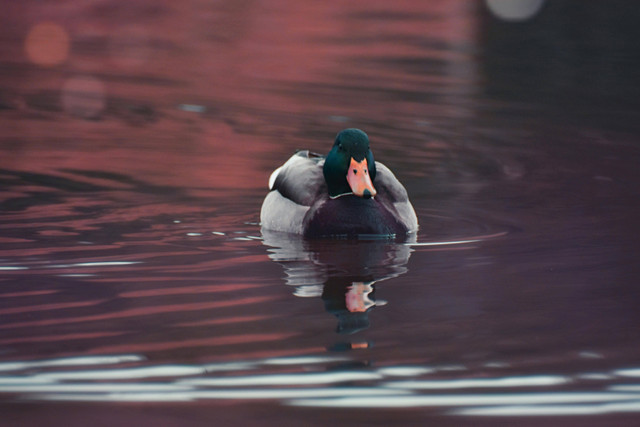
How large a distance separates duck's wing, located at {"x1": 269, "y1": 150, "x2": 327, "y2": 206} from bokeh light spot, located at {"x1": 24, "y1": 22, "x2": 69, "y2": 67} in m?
11.7

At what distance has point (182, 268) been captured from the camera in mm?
7070

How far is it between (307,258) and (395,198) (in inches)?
47.4

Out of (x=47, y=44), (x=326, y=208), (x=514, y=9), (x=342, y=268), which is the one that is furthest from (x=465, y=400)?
(x=514, y=9)

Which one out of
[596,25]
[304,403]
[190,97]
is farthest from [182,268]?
[596,25]

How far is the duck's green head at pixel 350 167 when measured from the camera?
802cm

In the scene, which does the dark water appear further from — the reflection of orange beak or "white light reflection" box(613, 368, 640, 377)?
the reflection of orange beak

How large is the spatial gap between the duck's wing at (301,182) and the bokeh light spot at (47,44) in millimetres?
11717

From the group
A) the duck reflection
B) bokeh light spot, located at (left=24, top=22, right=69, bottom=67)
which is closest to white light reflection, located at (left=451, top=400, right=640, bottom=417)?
the duck reflection

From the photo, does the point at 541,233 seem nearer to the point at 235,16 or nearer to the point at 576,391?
the point at 576,391

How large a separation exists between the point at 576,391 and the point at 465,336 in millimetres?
893

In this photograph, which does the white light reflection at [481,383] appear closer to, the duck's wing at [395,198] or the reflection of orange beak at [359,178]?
the reflection of orange beak at [359,178]

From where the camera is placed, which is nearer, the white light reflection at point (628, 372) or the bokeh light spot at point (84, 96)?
the white light reflection at point (628, 372)

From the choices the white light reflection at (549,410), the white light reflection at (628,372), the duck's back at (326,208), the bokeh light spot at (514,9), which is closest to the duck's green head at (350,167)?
the duck's back at (326,208)

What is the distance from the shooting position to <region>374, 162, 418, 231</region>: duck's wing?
27.5 feet
